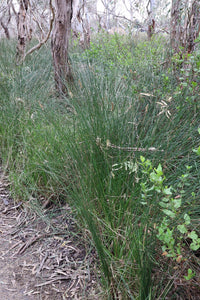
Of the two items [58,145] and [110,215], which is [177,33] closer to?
[58,145]

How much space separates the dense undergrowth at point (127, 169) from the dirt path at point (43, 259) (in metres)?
0.16

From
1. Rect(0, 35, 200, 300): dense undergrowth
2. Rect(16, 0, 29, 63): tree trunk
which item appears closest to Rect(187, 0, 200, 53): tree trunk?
Rect(0, 35, 200, 300): dense undergrowth

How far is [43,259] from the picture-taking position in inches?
72.6

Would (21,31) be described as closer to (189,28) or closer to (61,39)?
(61,39)

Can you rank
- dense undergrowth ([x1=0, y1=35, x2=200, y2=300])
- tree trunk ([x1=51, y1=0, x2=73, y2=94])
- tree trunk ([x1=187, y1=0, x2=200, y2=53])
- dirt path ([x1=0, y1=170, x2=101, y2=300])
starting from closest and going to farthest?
1. dense undergrowth ([x1=0, y1=35, x2=200, y2=300])
2. dirt path ([x1=0, y1=170, x2=101, y2=300])
3. tree trunk ([x1=187, y1=0, x2=200, y2=53])
4. tree trunk ([x1=51, y1=0, x2=73, y2=94])

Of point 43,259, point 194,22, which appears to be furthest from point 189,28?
point 43,259

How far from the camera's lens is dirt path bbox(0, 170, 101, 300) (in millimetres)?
1629

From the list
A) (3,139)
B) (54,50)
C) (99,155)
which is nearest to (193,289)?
(99,155)

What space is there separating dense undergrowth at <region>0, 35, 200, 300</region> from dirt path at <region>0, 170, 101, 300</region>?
0.16 m

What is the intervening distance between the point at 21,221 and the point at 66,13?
2.91 meters

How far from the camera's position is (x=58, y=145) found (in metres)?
2.27

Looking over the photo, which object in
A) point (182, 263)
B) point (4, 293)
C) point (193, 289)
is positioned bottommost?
point (4, 293)

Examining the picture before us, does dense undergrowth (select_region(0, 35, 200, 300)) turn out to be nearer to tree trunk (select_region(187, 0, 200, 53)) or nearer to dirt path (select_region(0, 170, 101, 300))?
dirt path (select_region(0, 170, 101, 300))

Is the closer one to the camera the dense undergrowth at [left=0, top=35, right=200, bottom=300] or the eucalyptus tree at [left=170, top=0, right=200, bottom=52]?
the dense undergrowth at [left=0, top=35, right=200, bottom=300]
